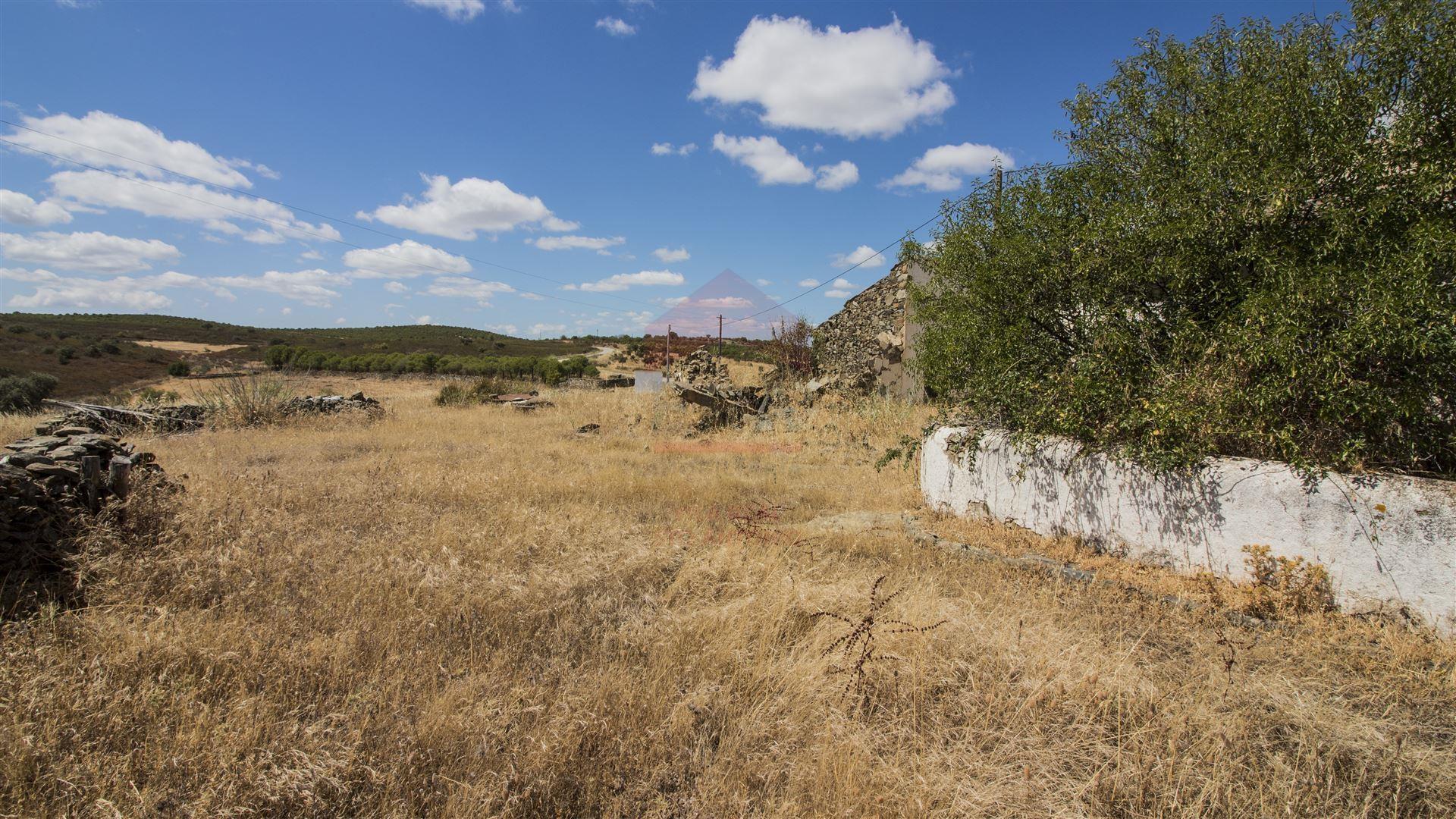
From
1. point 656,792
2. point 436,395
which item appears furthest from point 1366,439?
point 436,395

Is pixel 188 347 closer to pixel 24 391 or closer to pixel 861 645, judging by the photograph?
pixel 24 391

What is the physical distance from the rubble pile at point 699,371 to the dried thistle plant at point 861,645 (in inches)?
459

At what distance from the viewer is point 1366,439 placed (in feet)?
13.2

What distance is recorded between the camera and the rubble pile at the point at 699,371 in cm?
1535

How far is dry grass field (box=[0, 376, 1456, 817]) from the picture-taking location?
235 cm

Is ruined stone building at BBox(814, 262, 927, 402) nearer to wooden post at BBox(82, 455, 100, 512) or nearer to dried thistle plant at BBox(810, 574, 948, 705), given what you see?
dried thistle plant at BBox(810, 574, 948, 705)

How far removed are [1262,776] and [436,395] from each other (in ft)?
70.5

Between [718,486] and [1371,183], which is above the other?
[1371,183]

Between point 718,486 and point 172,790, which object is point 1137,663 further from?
point 718,486

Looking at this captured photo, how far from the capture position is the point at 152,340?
45.8m

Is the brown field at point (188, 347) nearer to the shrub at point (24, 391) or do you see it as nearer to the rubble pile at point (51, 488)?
the shrub at point (24, 391)

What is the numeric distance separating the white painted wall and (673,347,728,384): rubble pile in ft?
32.6

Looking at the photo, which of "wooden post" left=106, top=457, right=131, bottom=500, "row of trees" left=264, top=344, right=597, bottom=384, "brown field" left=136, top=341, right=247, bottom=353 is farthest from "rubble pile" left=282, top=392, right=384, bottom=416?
"brown field" left=136, top=341, right=247, bottom=353

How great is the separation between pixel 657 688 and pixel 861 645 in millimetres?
1215
